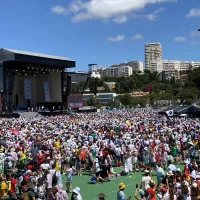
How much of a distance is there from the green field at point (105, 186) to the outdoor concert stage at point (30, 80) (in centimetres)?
4089

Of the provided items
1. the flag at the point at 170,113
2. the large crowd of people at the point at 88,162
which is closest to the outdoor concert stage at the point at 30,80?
the flag at the point at 170,113

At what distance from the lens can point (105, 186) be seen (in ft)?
44.7

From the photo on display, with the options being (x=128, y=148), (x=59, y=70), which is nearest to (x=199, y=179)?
(x=128, y=148)

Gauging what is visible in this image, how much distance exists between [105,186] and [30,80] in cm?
5013

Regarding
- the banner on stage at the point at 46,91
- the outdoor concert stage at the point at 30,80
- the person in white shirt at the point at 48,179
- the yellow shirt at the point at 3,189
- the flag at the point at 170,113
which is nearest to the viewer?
the yellow shirt at the point at 3,189

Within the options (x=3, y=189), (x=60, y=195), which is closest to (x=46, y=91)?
(x=3, y=189)

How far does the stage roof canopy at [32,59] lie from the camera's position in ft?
176

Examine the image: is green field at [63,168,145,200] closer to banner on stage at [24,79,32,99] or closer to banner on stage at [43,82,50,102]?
banner on stage at [24,79,32,99]

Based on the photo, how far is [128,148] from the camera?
1631 cm

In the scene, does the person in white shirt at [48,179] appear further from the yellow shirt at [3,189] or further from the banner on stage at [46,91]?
the banner on stage at [46,91]

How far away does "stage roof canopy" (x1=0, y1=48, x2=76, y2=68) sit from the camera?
176ft

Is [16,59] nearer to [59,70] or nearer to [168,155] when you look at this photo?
[59,70]

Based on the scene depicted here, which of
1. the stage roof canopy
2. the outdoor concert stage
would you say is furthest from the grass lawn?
the outdoor concert stage

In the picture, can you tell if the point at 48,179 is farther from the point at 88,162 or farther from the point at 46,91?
the point at 46,91
